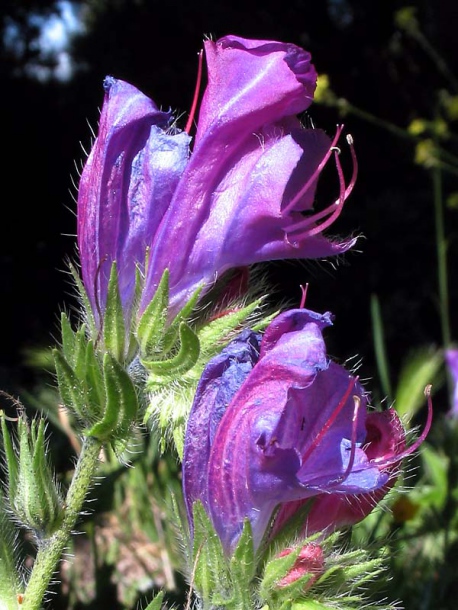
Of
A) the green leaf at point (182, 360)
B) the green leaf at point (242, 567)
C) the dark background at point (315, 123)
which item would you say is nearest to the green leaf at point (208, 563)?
the green leaf at point (242, 567)

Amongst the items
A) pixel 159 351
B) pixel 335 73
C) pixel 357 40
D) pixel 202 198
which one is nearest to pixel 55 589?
pixel 159 351

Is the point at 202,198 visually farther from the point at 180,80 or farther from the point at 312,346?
the point at 180,80

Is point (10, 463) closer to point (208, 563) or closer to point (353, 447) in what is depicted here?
point (208, 563)

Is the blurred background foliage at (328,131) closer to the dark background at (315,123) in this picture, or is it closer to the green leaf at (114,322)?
the dark background at (315,123)

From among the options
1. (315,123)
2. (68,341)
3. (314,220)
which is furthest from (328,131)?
(68,341)

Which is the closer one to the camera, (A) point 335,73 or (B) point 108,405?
(B) point 108,405

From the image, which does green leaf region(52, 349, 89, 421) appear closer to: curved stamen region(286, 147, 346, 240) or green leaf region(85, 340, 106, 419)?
green leaf region(85, 340, 106, 419)
